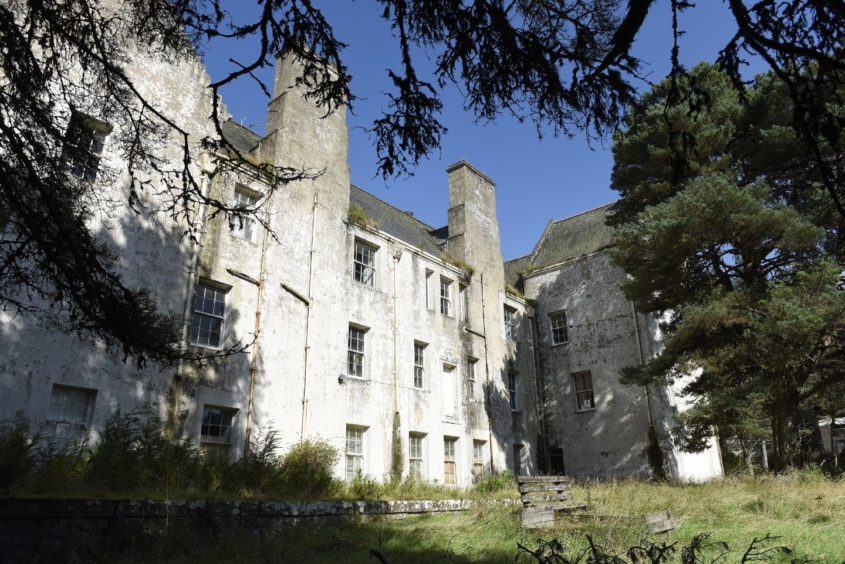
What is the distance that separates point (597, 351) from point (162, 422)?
18206 mm

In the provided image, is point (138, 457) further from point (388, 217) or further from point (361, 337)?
point (388, 217)

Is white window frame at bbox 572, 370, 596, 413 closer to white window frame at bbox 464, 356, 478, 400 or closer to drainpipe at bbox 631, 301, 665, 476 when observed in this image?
drainpipe at bbox 631, 301, 665, 476

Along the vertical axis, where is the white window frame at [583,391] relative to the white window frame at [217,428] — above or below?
above

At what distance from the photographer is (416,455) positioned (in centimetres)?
1945

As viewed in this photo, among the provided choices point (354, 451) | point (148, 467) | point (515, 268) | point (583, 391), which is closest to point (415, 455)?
point (354, 451)

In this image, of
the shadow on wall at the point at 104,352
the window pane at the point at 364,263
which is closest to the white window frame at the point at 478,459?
the window pane at the point at 364,263

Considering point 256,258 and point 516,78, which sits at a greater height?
point 256,258

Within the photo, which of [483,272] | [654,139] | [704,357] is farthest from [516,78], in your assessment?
[483,272]

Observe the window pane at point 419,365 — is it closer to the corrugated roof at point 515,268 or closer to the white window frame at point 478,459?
the white window frame at point 478,459

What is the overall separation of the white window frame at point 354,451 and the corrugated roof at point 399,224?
7.25m

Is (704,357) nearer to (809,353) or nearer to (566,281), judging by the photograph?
(809,353)

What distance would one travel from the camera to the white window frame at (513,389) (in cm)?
2480

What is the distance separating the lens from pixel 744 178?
18.7 metres

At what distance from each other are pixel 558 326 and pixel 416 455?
10.8 metres
